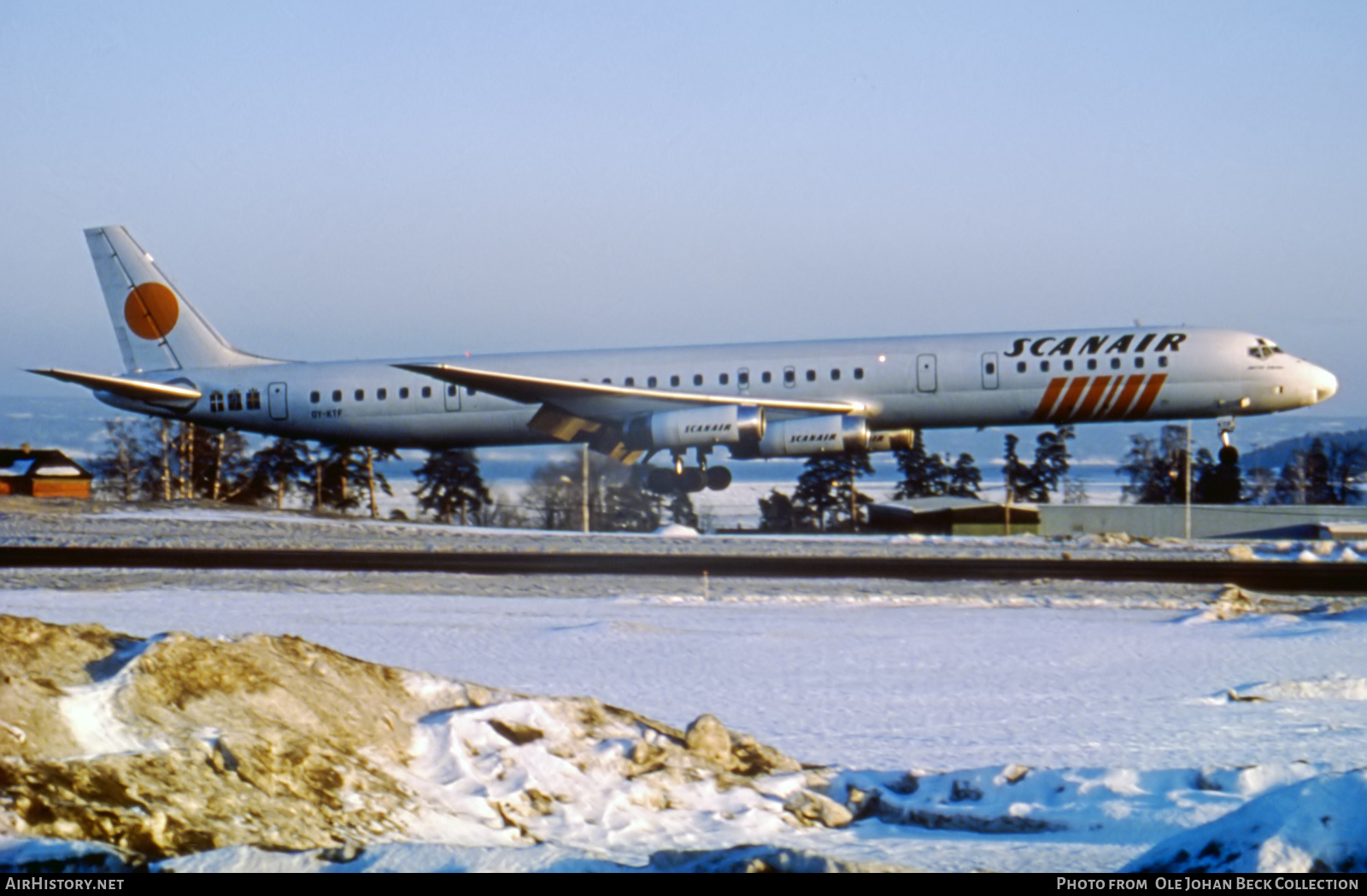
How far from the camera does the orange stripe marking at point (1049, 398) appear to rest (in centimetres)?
3575

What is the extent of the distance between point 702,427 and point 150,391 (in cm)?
1888

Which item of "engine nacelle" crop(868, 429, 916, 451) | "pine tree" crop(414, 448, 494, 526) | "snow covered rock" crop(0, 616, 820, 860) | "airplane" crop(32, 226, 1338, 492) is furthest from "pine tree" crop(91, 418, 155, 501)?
"snow covered rock" crop(0, 616, 820, 860)

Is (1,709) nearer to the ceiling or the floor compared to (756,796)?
nearer to the ceiling

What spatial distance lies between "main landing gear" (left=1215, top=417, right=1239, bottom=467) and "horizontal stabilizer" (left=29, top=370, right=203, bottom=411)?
31406 millimetres

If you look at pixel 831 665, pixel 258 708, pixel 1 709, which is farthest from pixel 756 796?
pixel 831 665

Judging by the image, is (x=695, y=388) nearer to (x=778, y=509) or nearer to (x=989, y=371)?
(x=989, y=371)

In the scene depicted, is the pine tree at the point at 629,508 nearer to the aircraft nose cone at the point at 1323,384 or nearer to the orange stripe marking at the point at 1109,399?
the orange stripe marking at the point at 1109,399

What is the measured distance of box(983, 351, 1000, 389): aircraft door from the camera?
3606 cm

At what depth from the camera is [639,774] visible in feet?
29.0

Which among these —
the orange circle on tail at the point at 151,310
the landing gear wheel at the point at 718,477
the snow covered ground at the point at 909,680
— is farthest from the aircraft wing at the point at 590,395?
the snow covered ground at the point at 909,680

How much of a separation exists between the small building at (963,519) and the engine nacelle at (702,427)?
29224 mm

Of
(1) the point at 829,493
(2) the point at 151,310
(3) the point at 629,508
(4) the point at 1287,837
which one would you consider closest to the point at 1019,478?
(1) the point at 829,493

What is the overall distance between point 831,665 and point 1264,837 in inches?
323
